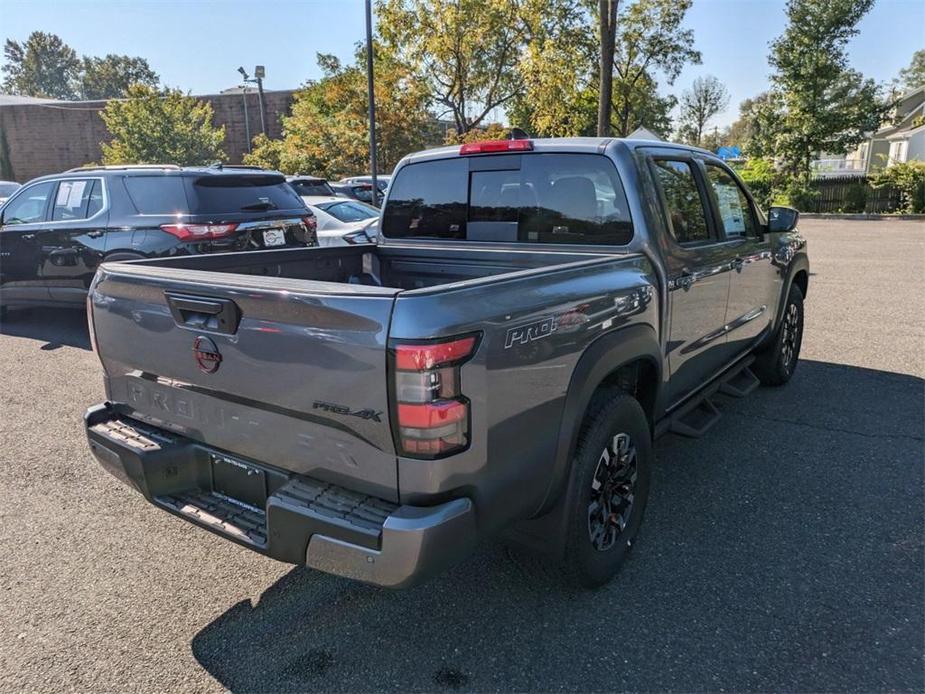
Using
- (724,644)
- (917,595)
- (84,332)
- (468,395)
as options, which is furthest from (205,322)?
(84,332)

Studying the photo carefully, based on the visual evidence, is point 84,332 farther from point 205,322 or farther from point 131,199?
point 205,322

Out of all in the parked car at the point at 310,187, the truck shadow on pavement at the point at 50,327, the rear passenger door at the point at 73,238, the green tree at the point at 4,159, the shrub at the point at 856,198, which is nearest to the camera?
the rear passenger door at the point at 73,238

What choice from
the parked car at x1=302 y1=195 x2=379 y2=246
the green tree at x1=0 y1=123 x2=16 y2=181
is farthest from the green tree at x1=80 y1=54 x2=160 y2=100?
the parked car at x1=302 y1=195 x2=379 y2=246

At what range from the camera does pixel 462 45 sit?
2094 cm

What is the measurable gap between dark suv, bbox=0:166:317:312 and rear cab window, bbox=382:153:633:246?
345 centimetres

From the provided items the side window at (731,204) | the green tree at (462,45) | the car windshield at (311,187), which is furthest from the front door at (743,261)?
the green tree at (462,45)

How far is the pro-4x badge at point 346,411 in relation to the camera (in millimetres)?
1982

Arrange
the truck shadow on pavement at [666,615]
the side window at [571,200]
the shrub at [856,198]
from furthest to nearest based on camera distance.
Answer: the shrub at [856,198] < the side window at [571,200] < the truck shadow on pavement at [666,615]

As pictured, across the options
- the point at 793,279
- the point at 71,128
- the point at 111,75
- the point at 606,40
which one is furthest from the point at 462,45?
the point at 111,75

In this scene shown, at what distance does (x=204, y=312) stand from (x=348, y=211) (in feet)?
31.1

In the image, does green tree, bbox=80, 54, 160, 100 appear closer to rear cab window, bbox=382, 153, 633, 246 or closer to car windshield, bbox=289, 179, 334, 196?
car windshield, bbox=289, 179, 334, 196

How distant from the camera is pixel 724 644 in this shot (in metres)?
2.50

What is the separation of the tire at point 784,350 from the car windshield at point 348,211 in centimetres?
748

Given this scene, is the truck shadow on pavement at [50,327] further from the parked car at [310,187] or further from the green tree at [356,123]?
the green tree at [356,123]
